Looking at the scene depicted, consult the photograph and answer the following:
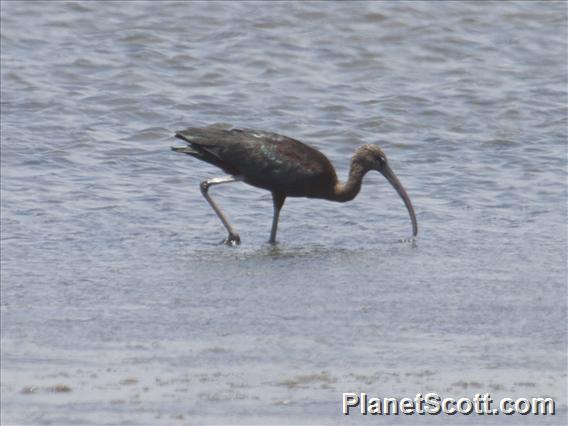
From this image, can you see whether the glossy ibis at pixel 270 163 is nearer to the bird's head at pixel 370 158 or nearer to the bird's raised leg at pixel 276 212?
the bird's raised leg at pixel 276 212

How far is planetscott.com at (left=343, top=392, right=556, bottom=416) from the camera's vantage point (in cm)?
630

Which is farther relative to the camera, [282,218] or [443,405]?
[282,218]

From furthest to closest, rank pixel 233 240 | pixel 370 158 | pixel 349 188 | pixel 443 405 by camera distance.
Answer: pixel 370 158
pixel 349 188
pixel 233 240
pixel 443 405

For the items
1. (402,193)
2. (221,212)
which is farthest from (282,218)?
(402,193)

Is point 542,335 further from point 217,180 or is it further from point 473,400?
point 217,180

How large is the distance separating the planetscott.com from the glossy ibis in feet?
13.1

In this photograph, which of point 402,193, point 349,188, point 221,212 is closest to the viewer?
point 221,212

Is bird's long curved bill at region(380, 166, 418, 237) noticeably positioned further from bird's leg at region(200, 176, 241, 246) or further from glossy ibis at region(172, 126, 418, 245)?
bird's leg at region(200, 176, 241, 246)

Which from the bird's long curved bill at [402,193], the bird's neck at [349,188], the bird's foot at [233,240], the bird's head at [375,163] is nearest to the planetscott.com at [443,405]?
the bird's foot at [233,240]

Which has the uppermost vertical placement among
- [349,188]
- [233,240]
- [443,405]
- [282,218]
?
[443,405]

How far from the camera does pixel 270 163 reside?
10.5 metres

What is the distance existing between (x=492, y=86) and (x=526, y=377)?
933 centimetres

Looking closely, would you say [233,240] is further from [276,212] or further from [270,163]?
[270,163]

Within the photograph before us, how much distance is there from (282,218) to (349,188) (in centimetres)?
57
